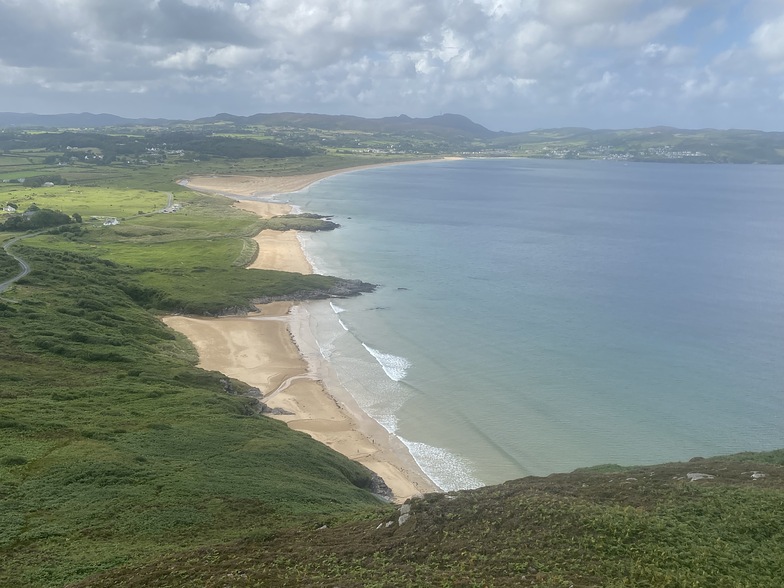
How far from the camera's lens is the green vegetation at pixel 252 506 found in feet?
61.9

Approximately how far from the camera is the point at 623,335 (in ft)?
215

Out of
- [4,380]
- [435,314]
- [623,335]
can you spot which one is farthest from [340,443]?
[623,335]

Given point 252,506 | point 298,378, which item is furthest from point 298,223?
point 252,506

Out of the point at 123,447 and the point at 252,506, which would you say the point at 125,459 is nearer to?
the point at 123,447

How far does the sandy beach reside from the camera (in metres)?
40.4

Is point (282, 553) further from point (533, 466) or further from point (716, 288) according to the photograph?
point (716, 288)

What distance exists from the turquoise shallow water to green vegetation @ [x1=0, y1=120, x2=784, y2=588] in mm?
10076

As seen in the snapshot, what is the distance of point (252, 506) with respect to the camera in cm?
2706

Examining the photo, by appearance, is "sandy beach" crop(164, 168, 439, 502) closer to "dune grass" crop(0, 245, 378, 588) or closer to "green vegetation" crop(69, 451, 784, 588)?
"dune grass" crop(0, 245, 378, 588)

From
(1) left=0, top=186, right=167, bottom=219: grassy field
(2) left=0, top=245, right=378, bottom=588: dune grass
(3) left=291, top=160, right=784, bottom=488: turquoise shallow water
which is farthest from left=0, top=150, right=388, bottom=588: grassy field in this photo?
(1) left=0, top=186, right=167, bottom=219: grassy field

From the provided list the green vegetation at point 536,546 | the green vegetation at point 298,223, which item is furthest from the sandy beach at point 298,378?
the green vegetation at point 298,223

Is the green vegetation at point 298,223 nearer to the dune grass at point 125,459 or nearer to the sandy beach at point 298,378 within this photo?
the sandy beach at point 298,378

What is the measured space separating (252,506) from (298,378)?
26.3m

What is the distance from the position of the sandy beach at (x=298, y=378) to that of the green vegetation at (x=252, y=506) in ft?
11.2
